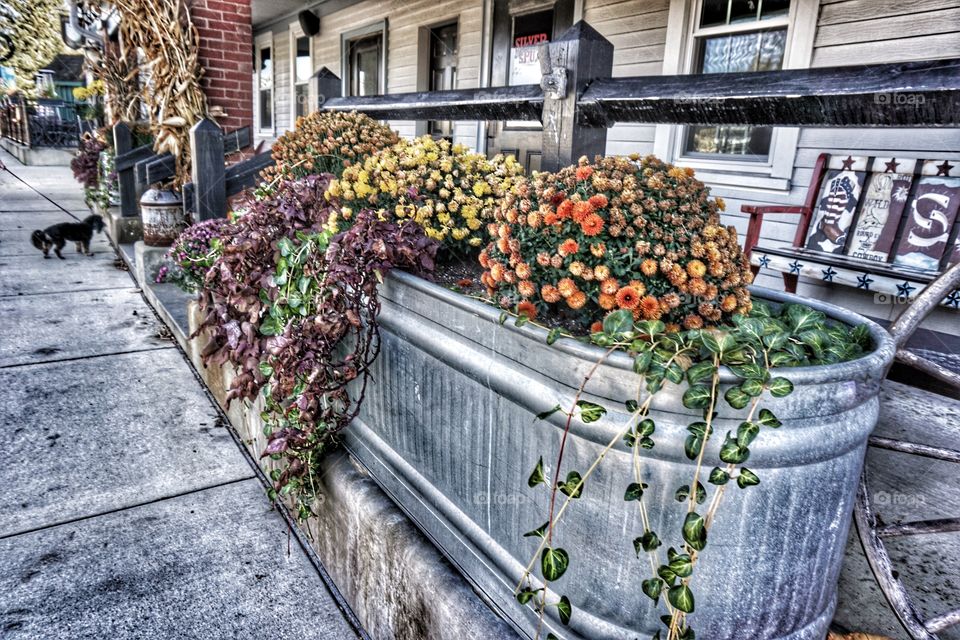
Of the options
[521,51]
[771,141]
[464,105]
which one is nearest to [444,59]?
[521,51]

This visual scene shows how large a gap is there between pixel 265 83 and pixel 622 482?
1359cm

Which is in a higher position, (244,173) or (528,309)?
(244,173)

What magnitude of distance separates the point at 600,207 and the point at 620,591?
746mm

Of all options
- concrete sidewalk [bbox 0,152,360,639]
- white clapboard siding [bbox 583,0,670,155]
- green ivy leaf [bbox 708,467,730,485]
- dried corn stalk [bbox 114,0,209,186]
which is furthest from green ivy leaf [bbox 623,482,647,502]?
dried corn stalk [bbox 114,0,209,186]

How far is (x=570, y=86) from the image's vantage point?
177cm

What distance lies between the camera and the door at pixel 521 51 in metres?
6.05

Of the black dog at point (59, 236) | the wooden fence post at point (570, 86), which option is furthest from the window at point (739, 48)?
the black dog at point (59, 236)

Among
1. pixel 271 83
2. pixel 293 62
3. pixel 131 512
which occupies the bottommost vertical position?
pixel 131 512

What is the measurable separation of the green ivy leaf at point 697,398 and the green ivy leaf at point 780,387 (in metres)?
0.09

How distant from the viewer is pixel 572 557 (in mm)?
1183

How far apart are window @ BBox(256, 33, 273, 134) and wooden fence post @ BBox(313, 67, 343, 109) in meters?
9.98

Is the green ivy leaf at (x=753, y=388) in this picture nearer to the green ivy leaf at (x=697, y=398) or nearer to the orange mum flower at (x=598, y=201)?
the green ivy leaf at (x=697, y=398)

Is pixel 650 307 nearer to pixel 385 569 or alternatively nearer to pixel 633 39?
pixel 385 569

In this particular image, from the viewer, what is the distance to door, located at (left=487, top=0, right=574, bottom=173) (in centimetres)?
605
